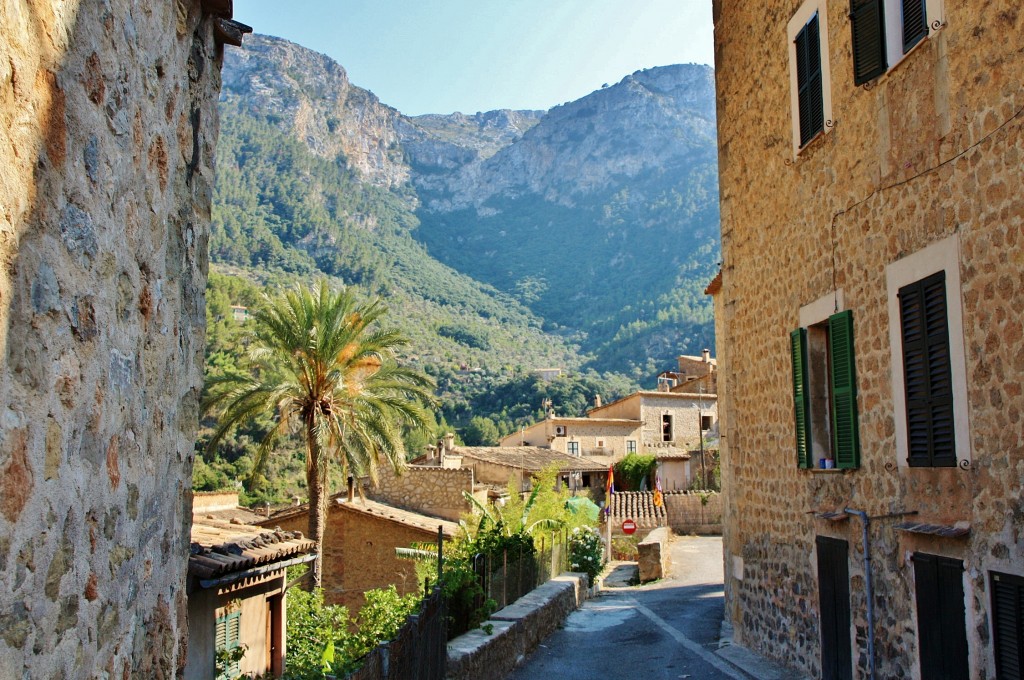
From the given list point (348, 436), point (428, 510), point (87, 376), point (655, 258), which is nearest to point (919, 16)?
point (87, 376)

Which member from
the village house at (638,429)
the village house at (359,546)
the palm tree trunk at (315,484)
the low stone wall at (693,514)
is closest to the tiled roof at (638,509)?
the low stone wall at (693,514)

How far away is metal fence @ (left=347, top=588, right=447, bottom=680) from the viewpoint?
249 inches

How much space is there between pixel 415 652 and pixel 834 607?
15.6 feet

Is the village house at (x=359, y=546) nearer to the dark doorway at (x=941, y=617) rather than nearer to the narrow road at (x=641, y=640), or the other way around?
the narrow road at (x=641, y=640)

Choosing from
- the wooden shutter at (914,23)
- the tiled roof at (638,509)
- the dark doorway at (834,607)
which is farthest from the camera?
the tiled roof at (638,509)

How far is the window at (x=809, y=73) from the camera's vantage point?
9602 millimetres

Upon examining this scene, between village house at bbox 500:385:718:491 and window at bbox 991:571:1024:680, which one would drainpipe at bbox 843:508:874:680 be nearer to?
window at bbox 991:571:1024:680

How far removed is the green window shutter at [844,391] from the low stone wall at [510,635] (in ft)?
14.6

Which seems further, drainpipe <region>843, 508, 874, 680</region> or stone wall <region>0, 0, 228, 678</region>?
drainpipe <region>843, 508, 874, 680</region>

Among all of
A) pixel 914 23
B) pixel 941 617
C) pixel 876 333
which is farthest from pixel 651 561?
pixel 914 23

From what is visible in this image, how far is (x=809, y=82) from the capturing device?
33.2 feet

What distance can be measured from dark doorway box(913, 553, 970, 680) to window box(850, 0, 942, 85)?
431 cm

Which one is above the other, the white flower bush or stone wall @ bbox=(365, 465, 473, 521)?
stone wall @ bbox=(365, 465, 473, 521)

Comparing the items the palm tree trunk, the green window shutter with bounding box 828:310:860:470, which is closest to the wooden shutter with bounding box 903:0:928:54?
the green window shutter with bounding box 828:310:860:470
